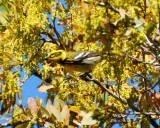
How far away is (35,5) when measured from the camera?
96.3 inches

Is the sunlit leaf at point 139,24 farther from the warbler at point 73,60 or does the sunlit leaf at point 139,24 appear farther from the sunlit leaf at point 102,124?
the warbler at point 73,60

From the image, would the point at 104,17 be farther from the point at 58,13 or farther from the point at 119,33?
the point at 58,13

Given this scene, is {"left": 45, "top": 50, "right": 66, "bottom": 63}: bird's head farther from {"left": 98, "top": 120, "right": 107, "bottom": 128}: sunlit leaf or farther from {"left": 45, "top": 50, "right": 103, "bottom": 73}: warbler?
{"left": 98, "top": 120, "right": 107, "bottom": 128}: sunlit leaf

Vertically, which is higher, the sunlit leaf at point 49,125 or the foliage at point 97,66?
the foliage at point 97,66

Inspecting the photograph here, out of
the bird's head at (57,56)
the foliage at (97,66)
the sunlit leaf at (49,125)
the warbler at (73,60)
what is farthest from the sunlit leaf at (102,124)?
the bird's head at (57,56)

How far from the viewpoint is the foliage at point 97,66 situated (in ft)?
6.03

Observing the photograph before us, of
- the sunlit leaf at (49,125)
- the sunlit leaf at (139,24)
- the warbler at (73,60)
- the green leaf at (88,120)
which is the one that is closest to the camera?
the sunlit leaf at (139,24)

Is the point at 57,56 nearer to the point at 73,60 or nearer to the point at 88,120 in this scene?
the point at 73,60

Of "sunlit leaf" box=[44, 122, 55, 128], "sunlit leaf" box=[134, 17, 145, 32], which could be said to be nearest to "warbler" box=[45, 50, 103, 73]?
"sunlit leaf" box=[44, 122, 55, 128]

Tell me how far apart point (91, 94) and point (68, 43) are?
569 mm

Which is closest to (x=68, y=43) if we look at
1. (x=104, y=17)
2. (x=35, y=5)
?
(x=35, y=5)

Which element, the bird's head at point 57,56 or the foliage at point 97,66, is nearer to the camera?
the foliage at point 97,66

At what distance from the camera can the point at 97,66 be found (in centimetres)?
253

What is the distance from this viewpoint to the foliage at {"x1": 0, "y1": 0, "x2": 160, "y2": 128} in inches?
72.4
